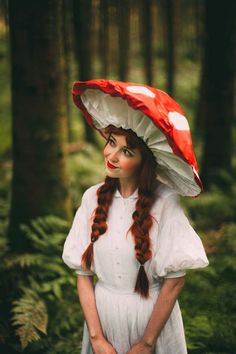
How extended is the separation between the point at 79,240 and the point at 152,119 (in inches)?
36.8

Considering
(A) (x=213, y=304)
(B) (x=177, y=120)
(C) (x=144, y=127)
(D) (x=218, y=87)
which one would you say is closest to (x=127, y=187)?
(C) (x=144, y=127)

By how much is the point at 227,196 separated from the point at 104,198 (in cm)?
452

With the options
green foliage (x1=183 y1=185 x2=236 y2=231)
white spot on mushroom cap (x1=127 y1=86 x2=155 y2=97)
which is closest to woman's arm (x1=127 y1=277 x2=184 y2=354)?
white spot on mushroom cap (x1=127 y1=86 x2=155 y2=97)

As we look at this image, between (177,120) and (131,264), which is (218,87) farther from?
(131,264)

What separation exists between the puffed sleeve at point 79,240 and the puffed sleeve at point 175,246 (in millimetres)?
455

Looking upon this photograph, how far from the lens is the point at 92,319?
233cm

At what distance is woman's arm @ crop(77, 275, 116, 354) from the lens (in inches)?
90.2

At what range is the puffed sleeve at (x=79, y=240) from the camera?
241 centimetres

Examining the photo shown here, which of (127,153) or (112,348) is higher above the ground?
(127,153)

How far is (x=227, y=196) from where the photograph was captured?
650cm

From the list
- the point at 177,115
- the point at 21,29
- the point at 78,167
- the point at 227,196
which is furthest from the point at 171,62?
the point at 177,115

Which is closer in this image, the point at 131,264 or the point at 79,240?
the point at 131,264

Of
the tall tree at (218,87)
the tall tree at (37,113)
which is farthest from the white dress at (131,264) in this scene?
the tall tree at (218,87)

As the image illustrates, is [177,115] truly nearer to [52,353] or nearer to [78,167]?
[52,353]
